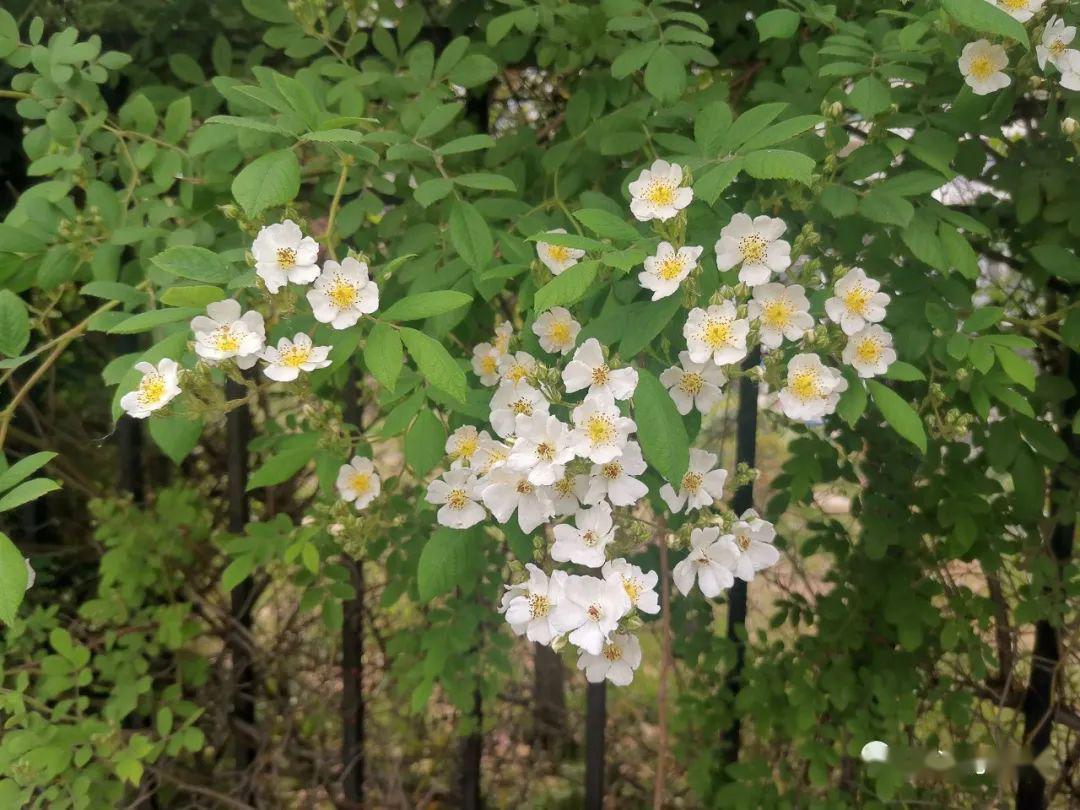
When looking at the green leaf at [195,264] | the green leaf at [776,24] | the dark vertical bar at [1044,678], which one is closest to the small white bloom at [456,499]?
the green leaf at [195,264]

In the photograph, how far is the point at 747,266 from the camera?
3.28 feet

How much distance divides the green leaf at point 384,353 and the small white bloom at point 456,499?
0.54ft

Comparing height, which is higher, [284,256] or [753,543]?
[284,256]

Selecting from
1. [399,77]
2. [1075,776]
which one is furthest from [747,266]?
[1075,776]

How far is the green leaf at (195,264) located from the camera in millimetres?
970

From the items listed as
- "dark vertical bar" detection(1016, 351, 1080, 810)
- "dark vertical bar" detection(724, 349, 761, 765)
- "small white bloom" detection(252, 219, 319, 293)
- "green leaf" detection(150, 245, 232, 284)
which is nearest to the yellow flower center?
"small white bloom" detection(252, 219, 319, 293)

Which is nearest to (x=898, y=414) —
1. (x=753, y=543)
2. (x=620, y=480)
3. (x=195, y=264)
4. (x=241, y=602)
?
(x=753, y=543)

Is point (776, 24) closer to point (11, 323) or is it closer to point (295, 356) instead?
point (295, 356)

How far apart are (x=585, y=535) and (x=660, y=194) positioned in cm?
38

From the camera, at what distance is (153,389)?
0.95 metres

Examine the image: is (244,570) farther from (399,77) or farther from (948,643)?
(948,643)

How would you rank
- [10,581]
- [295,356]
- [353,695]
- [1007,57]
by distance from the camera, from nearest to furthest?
[10,581]
[295,356]
[1007,57]
[353,695]

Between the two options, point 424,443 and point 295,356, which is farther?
point 424,443

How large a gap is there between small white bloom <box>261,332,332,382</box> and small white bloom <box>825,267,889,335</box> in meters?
0.57
